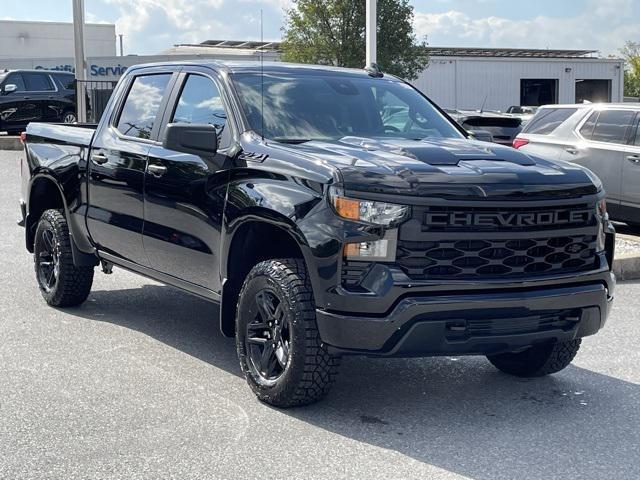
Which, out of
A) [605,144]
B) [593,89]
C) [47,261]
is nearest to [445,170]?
[47,261]

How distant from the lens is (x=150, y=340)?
6.70m

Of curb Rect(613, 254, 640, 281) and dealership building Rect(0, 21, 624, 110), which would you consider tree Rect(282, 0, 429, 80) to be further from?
curb Rect(613, 254, 640, 281)

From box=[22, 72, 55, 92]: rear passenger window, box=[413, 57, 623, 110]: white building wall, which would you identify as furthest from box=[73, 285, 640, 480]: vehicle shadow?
box=[413, 57, 623, 110]: white building wall

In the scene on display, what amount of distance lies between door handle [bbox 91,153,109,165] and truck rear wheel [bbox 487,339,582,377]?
117 inches

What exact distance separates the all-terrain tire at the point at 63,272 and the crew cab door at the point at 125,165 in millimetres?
456

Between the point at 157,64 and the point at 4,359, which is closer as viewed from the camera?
the point at 4,359

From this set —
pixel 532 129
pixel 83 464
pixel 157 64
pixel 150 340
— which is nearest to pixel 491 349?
pixel 83 464

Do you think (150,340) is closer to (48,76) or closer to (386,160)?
(386,160)

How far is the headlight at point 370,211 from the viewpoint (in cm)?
459

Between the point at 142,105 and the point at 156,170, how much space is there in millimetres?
867

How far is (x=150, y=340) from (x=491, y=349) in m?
2.80

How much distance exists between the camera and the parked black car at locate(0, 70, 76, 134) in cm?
2522

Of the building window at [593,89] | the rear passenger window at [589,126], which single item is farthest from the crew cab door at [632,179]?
the building window at [593,89]

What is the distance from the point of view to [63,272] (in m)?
7.38
